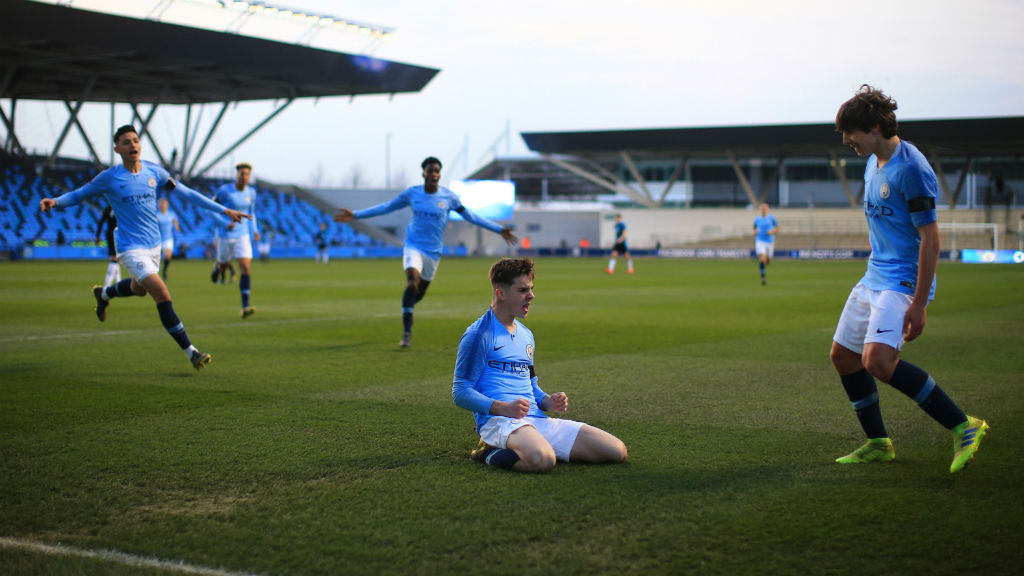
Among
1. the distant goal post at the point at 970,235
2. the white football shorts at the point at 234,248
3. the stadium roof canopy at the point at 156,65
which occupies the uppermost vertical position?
the stadium roof canopy at the point at 156,65

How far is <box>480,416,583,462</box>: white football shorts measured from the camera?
16.7 ft

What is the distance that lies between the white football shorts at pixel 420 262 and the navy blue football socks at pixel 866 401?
7.14 meters

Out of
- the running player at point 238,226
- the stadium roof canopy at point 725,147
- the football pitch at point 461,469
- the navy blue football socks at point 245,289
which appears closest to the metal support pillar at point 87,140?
the stadium roof canopy at point 725,147

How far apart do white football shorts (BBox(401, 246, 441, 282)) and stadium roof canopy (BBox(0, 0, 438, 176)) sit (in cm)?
3551

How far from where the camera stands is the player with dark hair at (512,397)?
4980 millimetres

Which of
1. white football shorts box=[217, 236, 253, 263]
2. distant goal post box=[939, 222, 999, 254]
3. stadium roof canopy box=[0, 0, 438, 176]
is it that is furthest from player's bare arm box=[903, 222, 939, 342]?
distant goal post box=[939, 222, 999, 254]

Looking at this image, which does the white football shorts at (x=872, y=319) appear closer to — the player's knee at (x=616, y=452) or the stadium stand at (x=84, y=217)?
the player's knee at (x=616, y=452)

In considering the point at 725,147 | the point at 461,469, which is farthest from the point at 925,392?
the point at 725,147

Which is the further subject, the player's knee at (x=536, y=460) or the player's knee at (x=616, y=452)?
the player's knee at (x=616, y=452)

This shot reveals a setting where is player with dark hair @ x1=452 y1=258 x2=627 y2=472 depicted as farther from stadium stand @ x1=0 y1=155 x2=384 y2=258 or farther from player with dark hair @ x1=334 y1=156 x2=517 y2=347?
Result: stadium stand @ x1=0 y1=155 x2=384 y2=258

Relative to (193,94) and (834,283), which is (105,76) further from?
(834,283)

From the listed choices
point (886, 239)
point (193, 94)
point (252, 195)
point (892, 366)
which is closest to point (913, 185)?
point (886, 239)

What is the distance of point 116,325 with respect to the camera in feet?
44.3

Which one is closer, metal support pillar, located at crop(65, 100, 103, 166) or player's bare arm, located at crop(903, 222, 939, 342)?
player's bare arm, located at crop(903, 222, 939, 342)
